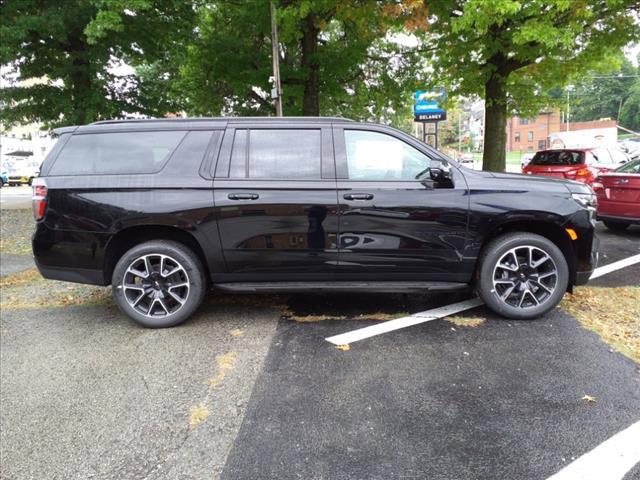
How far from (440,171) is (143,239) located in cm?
286

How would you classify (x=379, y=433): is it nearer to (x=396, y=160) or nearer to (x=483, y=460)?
(x=483, y=460)

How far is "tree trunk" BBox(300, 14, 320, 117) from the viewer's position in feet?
47.5

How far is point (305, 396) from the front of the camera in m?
3.03

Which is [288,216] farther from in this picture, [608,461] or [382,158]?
[608,461]

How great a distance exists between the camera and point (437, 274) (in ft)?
14.0

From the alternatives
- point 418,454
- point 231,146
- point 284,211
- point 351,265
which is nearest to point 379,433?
point 418,454

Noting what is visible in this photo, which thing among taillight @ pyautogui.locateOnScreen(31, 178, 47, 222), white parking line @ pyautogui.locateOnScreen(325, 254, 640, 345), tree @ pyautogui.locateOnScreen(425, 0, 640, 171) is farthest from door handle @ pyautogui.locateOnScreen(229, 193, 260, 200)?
tree @ pyautogui.locateOnScreen(425, 0, 640, 171)

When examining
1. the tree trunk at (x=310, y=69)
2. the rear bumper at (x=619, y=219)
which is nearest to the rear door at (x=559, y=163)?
the rear bumper at (x=619, y=219)

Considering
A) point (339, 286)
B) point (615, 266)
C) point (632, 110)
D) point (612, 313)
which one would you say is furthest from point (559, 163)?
point (632, 110)

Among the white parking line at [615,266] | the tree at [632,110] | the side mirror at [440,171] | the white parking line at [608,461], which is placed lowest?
the white parking line at [608,461]

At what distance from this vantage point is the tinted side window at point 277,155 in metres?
4.19

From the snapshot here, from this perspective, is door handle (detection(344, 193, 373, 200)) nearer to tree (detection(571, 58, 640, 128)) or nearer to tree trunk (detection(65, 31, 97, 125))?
tree trunk (detection(65, 31, 97, 125))

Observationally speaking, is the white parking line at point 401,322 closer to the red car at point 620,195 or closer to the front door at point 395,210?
the front door at point 395,210

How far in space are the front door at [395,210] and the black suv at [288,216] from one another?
0.01 m
